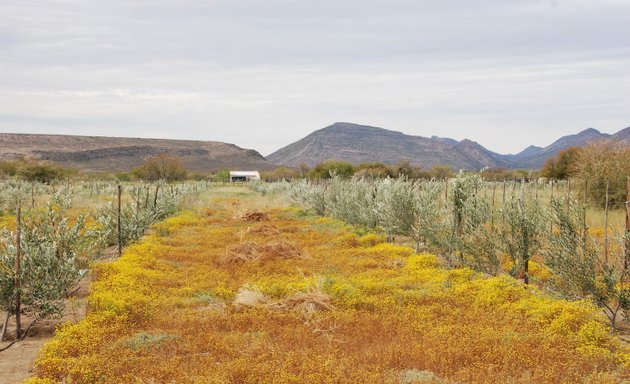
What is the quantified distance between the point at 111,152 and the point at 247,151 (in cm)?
4615

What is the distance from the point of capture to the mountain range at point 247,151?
12088 cm

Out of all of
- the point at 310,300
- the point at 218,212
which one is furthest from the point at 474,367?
the point at 218,212

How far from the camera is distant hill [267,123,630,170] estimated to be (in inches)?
6270

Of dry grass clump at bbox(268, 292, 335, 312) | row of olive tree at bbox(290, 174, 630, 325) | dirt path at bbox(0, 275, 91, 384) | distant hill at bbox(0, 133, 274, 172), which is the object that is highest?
distant hill at bbox(0, 133, 274, 172)

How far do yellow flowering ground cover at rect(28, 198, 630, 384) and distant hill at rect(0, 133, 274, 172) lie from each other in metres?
112

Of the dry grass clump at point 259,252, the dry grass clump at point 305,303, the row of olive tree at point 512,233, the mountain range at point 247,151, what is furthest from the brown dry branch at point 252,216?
the mountain range at point 247,151

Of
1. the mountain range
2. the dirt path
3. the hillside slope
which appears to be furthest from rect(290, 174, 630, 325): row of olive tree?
the hillside slope

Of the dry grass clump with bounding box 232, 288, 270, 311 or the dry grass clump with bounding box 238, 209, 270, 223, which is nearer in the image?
the dry grass clump with bounding box 232, 288, 270, 311

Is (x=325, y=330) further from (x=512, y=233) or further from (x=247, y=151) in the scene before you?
(x=247, y=151)

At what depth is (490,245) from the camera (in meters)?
13.8

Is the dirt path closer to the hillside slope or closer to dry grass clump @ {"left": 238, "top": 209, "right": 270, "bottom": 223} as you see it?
dry grass clump @ {"left": 238, "top": 209, "right": 270, "bottom": 223}

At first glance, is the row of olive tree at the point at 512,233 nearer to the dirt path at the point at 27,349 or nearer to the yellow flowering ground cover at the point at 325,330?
the yellow flowering ground cover at the point at 325,330

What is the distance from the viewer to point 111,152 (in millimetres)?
128000

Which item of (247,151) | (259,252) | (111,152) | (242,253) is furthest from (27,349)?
(247,151)
